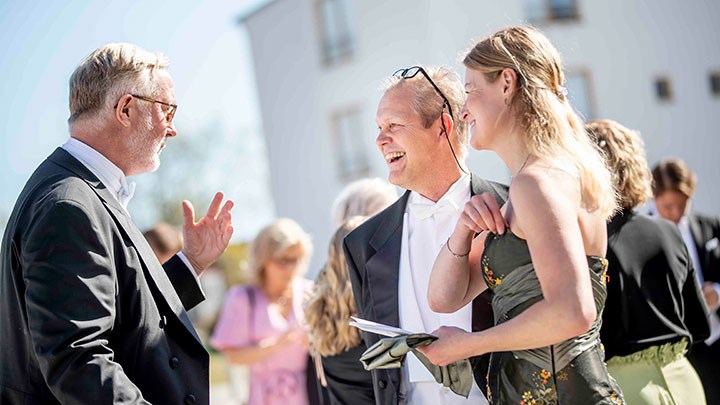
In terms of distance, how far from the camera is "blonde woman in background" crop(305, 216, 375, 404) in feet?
14.1

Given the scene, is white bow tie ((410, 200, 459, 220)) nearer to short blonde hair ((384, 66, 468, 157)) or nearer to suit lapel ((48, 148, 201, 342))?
short blonde hair ((384, 66, 468, 157))

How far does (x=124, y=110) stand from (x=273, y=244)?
2.82 metres

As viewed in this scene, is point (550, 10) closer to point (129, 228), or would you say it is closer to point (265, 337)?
point (265, 337)

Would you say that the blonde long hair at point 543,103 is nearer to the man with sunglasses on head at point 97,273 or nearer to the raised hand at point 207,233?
the man with sunglasses on head at point 97,273

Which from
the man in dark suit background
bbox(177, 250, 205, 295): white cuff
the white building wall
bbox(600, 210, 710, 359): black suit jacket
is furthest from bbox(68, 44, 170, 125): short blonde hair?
the white building wall

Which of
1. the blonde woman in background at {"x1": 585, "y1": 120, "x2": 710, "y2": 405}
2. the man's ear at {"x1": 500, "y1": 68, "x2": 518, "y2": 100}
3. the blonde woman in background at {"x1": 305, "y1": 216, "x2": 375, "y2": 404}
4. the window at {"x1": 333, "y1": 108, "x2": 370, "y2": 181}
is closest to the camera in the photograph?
the man's ear at {"x1": 500, "y1": 68, "x2": 518, "y2": 100}

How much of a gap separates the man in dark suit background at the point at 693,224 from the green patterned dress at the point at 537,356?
335 cm

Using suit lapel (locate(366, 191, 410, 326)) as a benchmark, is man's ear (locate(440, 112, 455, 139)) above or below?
above

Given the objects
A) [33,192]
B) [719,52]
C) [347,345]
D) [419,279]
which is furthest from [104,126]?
[719,52]

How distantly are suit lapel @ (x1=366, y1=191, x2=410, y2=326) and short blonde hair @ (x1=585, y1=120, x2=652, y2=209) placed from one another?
1003mm

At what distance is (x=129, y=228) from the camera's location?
3.04 m

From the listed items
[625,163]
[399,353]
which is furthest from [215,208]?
[625,163]

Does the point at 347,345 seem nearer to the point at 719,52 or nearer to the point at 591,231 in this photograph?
the point at 591,231

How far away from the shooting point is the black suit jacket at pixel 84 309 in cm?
267
